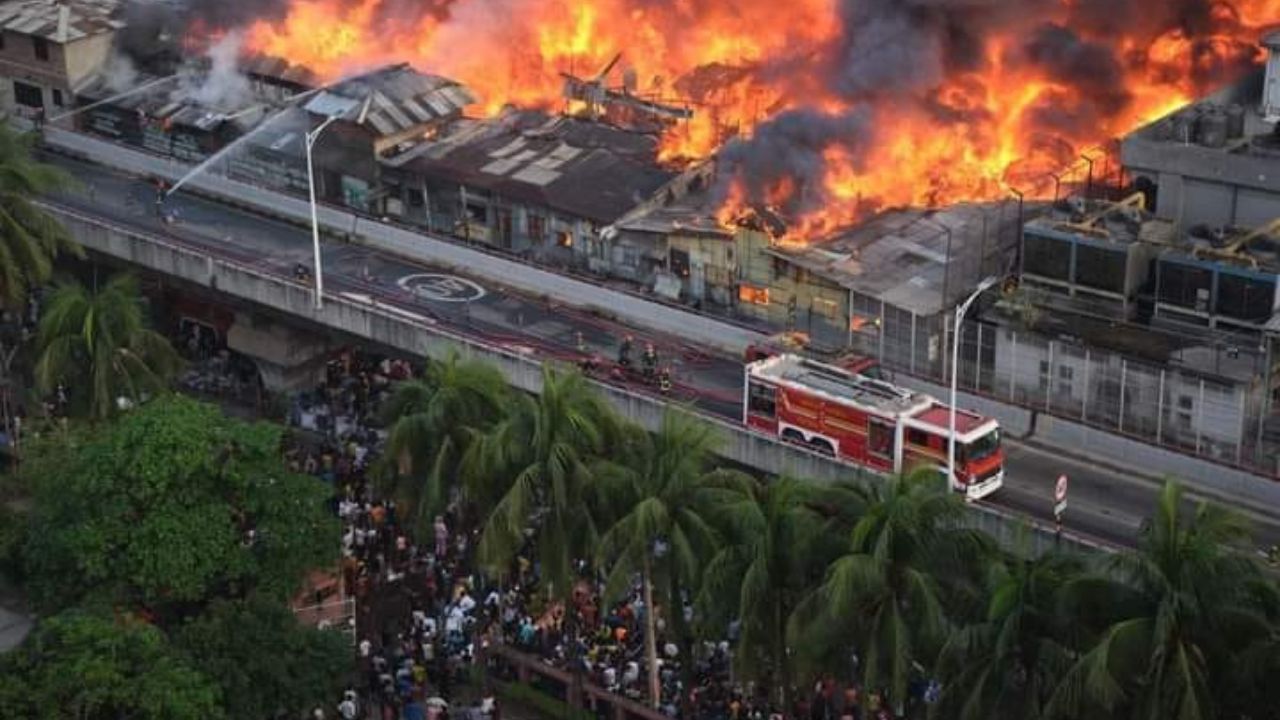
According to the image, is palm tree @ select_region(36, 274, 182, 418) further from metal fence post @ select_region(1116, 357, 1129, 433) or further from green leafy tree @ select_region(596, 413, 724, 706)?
metal fence post @ select_region(1116, 357, 1129, 433)

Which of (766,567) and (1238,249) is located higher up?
(766,567)

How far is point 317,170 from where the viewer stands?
79.8 m

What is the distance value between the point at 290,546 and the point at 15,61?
48.8 m

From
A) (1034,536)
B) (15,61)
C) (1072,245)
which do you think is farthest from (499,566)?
(15,61)

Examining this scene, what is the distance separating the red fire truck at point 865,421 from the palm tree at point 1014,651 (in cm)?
1369

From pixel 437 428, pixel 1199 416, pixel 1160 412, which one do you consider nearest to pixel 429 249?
pixel 437 428

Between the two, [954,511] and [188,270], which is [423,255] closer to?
[188,270]

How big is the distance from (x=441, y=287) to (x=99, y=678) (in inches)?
1133

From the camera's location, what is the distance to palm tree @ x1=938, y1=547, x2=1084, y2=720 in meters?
38.0

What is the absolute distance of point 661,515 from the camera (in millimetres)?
44312

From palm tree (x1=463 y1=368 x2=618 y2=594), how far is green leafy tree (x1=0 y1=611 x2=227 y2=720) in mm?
7075

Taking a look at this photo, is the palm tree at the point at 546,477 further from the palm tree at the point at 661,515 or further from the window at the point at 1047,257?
the window at the point at 1047,257

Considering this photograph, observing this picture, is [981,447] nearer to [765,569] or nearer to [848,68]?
[765,569]

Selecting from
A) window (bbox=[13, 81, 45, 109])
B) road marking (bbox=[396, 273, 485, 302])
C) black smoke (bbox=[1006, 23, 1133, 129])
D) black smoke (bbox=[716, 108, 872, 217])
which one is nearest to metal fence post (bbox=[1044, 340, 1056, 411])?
black smoke (bbox=[716, 108, 872, 217])
